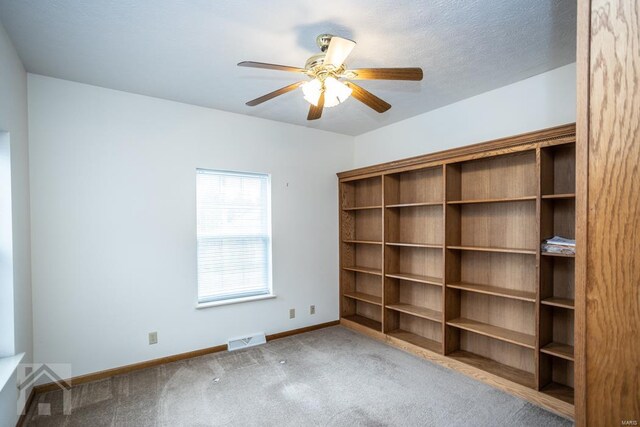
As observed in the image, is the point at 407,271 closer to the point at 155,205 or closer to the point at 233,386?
the point at 233,386

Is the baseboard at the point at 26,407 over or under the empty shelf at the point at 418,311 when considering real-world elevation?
under

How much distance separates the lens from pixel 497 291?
275 centimetres

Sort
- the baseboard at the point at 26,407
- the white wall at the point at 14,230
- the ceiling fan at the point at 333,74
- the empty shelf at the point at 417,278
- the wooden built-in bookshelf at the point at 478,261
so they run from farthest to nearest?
the empty shelf at the point at 417,278
the wooden built-in bookshelf at the point at 478,261
the baseboard at the point at 26,407
the white wall at the point at 14,230
the ceiling fan at the point at 333,74

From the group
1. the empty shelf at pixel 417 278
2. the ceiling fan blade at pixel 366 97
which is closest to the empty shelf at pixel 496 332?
the empty shelf at pixel 417 278

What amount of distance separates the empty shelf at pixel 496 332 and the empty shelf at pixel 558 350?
87 millimetres

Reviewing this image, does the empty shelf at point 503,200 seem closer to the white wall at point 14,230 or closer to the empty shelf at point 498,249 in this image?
the empty shelf at point 498,249

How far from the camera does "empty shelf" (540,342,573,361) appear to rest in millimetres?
2266

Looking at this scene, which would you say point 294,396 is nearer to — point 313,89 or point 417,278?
point 417,278

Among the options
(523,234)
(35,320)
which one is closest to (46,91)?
(35,320)

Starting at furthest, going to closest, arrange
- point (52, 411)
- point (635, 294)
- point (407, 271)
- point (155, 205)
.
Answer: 1. point (407, 271)
2. point (155, 205)
3. point (52, 411)
4. point (635, 294)

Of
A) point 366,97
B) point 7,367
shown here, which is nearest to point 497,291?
point 366,97

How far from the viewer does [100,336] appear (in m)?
2.84

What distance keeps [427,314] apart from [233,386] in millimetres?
2000

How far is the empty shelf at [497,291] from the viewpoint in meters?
2.54
